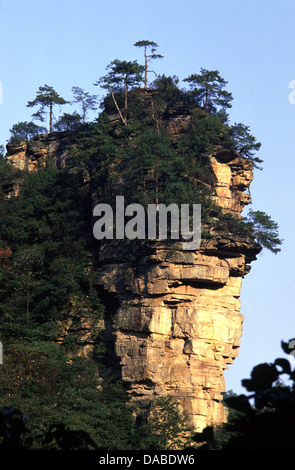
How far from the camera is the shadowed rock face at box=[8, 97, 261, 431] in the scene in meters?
29.1

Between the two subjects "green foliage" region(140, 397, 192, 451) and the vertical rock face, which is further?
the vertical rock face

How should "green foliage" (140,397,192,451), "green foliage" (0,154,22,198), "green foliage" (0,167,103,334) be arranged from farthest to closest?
"green foliage" (0,154,22,198) < "green foliage" (0,167,103,334) < "green foliage" (140,397,192,451)

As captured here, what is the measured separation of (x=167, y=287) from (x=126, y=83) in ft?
34.3

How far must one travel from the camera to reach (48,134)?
129 ft

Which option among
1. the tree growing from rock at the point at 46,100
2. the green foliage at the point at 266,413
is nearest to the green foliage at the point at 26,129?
the tree growing from rock at the point at 46,100

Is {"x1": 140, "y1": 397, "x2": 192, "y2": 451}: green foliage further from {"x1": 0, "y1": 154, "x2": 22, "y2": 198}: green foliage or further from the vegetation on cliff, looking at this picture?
{"x1": 0, "y1": 154, "x2": 22, "y2": 198}: green foliage

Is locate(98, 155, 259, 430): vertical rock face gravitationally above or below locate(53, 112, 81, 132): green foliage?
below

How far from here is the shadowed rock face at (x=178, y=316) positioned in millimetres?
29078

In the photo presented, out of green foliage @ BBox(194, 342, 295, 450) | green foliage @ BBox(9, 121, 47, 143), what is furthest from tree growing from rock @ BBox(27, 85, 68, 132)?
green foliage @ BBox(194, 342, 295, 450)

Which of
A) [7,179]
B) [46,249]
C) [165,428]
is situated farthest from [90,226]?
[165,428]

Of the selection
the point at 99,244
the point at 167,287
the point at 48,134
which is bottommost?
the point at 167,287

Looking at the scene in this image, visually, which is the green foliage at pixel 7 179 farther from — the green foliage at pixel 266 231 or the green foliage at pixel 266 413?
the green foliage at pixel 266 413
